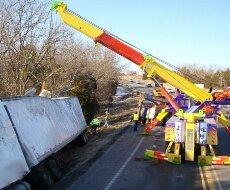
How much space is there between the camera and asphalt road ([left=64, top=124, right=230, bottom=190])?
16688mm

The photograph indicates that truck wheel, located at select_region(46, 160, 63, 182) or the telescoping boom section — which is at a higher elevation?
the telescoping boom section

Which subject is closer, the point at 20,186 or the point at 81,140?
the point at 20,186

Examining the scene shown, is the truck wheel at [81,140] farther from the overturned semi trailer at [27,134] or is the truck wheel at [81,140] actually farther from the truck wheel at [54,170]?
the truck wheel at [54,170]

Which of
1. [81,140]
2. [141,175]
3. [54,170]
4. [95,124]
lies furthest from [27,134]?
[95,124]

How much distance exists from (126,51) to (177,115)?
3.51 metres

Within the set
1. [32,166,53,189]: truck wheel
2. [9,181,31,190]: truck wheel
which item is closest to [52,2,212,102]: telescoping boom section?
[32,166,53,189]: truck wheel

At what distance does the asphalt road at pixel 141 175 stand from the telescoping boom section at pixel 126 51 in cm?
352

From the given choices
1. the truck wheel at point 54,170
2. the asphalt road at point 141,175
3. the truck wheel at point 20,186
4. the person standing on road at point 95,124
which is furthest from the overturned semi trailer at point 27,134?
the person standing on road at point 95,124

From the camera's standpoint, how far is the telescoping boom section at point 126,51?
2244cm

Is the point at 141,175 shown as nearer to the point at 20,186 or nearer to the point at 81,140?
the point at 20,186

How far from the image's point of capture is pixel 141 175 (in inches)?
728

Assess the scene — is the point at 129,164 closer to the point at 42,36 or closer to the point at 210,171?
the point at 210,171

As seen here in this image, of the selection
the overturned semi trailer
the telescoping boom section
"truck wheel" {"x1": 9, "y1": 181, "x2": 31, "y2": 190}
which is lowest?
"truck wheel" {"x1": 9, "y1": 181, "x2": 31, "y2": 190}

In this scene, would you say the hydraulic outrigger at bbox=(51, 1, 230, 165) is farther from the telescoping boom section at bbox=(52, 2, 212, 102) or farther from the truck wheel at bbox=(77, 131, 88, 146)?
the truck wheel at bbox=(77, 131, 88, 146)
